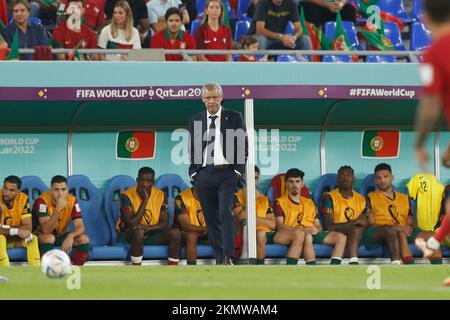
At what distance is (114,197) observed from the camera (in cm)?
1580

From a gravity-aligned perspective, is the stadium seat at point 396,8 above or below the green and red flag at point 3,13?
above

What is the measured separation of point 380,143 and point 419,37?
2814 millimetres

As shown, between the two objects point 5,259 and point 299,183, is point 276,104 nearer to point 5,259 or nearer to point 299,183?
point 299,183

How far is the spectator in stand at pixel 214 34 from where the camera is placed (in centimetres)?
1648

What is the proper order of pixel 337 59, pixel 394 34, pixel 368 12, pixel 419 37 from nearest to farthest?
pixel 337 59
pixel 394 34
pixel 419 37
pixel 368 12

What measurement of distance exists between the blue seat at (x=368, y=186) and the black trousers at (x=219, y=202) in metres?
3.56

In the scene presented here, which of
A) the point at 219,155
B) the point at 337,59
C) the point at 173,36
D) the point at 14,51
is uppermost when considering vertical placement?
the point at 173,36

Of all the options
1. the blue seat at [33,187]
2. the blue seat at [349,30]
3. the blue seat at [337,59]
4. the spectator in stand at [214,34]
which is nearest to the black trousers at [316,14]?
the blue seat at [349,30]

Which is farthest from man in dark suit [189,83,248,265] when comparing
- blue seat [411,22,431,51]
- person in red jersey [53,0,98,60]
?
blue seat [411,22,431,51]

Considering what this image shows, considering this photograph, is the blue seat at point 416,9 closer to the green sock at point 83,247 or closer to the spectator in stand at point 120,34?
the spectator in stand at point 120,34

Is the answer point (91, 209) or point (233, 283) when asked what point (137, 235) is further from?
point (233, 283)

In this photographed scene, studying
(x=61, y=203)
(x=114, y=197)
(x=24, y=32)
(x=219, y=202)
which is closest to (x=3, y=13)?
(x=24, y=32)

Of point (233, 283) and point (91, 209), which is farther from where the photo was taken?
point (91, 209)
